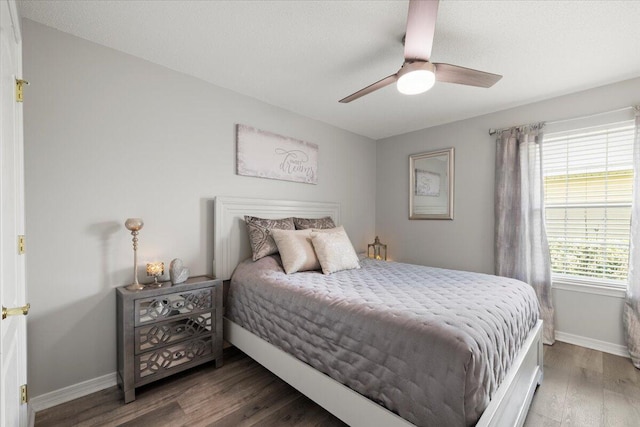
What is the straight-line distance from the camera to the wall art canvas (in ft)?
9.36

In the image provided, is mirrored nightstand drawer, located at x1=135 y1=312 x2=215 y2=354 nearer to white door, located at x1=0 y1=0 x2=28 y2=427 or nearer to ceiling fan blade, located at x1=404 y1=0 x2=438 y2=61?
white door, located at x1=0 y1=0 x2=28 y2=427

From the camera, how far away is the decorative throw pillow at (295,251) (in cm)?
247

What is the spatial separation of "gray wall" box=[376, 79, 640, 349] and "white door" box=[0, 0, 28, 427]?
3779 mm

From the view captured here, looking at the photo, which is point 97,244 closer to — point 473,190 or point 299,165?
point 299,165

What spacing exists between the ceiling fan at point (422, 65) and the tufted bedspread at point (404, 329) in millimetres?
1351

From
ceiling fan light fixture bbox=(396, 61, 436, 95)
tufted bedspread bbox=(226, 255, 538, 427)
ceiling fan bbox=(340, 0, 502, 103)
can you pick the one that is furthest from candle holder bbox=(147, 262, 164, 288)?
ceiling fan light fixture bbox=(396, 61, 436, 95)

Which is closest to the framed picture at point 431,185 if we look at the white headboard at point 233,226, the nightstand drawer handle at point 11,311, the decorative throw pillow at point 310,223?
the decorative throw pillow at point 310,223

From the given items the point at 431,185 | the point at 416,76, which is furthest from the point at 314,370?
the point at 431,185

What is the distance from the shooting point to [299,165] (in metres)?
3.36

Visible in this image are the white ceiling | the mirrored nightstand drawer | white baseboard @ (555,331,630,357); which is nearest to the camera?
the white ceiling

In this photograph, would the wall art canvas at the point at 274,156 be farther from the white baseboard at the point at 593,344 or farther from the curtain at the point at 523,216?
the white baseboard at the point at 593,344

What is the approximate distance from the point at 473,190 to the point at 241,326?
298 cm

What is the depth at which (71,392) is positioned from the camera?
1.92 meters

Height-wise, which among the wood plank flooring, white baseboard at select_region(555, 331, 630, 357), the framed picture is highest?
the framed picture
